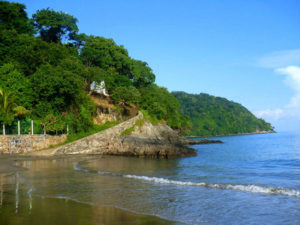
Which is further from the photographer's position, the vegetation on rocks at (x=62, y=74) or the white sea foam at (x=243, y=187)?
the vegetation on rocks at (x=62, y=74)

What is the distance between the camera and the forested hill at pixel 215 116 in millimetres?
136875

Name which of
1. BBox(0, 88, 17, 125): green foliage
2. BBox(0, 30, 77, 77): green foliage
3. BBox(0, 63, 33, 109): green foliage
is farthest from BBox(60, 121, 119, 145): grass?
BBox(0, 30, 77, 77): green foliage

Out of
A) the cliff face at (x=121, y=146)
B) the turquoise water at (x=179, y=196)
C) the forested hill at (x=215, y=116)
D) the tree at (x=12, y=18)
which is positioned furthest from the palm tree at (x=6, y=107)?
the forested hill at (x=215, y=116)

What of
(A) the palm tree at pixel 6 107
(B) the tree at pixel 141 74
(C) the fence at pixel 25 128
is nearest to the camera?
(A) the palm tree at pixel 6 107

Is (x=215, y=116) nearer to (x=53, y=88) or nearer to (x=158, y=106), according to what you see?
(x=158, y=106)

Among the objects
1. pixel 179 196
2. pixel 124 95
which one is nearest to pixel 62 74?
pixel 124 95

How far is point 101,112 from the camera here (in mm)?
37000

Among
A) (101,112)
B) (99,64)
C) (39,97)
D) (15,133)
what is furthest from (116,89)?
(15,133)

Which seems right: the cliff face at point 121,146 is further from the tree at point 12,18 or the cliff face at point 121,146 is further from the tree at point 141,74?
the tree at point 12,18

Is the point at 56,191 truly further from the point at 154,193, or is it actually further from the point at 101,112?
the point at 101,112

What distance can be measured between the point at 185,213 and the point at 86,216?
10.2ft

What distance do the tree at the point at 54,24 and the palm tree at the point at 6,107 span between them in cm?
2516

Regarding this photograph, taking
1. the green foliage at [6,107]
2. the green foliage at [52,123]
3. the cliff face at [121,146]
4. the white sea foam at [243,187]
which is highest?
the green foliage at [6,107]

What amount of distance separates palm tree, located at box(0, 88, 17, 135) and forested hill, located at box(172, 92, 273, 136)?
348ft
